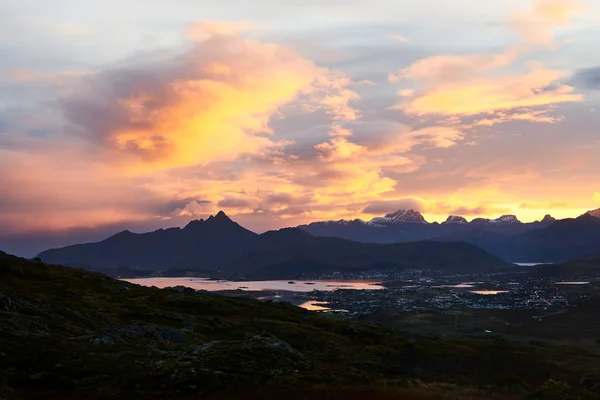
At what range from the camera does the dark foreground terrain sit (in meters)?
44.6

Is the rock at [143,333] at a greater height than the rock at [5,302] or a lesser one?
lesser

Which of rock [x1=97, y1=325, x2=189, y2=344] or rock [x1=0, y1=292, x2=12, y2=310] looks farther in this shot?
rock [x1=0, y1=292, x2=12, y2=310]

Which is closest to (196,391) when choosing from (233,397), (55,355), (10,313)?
(233,397)

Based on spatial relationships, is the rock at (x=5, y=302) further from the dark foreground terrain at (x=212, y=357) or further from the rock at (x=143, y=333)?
the rock at (x=143, y=333)

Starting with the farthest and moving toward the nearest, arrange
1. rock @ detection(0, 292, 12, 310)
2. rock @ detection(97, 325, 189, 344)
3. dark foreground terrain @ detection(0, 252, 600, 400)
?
1. rock @ detection(0, 292, 12, 310)
2. rock @ detection(97, 325, 189, 344)
3. dark foreground terrain @ detection(0, 252, 600, 400)

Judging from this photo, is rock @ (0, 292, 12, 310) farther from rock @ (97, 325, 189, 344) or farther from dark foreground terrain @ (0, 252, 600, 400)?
rock @ (97, 325, 189, 344)

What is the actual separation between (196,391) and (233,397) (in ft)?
11.7

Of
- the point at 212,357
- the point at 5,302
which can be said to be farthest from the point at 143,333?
the point at 212,357

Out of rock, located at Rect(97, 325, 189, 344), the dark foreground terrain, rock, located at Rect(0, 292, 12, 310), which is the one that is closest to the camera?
the dark foreground terrain

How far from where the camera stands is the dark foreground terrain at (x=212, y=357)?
44.6 meters

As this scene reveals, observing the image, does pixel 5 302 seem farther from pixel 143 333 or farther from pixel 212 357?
pixel 212 357

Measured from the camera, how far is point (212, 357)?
51.5m

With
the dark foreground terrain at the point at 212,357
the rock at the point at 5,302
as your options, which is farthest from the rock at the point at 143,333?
the rock at the point at 5,302

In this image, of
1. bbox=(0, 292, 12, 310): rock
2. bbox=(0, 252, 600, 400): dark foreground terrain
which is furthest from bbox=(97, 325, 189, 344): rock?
bbox=(0, 292, 12, 310): rock
